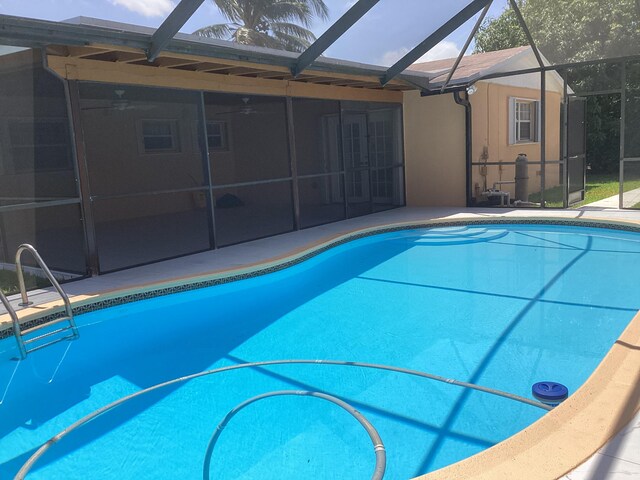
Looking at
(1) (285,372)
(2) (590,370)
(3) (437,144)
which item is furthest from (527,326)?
(3) (437,144)

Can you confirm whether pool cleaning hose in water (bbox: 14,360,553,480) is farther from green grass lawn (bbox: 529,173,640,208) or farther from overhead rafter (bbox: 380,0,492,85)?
green grass lawn (bbox: 529,173,640,208)

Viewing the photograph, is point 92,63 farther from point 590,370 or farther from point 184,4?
point 590,370

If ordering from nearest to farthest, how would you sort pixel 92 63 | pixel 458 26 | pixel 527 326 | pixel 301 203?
pixel 527 326
pixel 92 63
pixel 458 26
pixel 301 203

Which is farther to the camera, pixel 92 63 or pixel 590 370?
pixel 92 63

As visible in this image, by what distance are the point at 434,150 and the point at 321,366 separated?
7590mm

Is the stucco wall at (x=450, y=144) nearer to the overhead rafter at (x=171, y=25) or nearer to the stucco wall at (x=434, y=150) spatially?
the stucco wall at (x=434, y=150)

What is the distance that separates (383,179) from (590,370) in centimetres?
817

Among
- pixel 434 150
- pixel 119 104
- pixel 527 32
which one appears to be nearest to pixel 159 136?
pixel 119 104

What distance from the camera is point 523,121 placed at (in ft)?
39.5

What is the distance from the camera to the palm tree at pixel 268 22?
65.8 ft

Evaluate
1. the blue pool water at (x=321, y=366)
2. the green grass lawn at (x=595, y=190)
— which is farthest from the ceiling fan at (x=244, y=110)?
the green grass lawn at (x=595, y=190)

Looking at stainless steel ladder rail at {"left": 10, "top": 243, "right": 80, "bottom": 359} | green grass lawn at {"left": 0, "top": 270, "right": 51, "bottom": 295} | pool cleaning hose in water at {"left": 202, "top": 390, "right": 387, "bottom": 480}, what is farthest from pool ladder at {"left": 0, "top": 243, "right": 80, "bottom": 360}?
pool cleaning hose in water at {"left": 202, "top": 390, "right": 387, "bottom": 480}

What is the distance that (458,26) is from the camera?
7852 millimetres

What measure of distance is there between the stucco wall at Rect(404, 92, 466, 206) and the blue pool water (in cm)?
377
